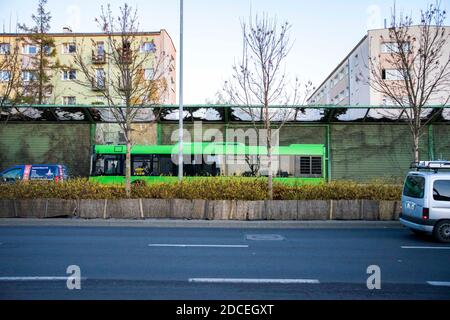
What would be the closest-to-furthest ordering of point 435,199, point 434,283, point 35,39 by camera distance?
point 434,283, point 435,199, point 35,39

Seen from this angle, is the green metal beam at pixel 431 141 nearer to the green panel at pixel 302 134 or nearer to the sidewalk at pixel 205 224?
the green panel at pixel 302 134

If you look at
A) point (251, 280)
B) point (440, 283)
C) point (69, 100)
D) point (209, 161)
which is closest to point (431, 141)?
point (209, 161)

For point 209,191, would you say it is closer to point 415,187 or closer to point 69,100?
point 415,187

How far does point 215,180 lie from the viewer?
14.3 meters

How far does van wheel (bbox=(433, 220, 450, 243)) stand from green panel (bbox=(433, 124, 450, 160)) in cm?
1781

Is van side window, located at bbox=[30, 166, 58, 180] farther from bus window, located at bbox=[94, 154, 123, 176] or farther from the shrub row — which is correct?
the shrub row

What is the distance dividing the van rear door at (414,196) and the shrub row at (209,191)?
2932mm

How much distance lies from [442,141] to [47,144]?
2741 centimetres

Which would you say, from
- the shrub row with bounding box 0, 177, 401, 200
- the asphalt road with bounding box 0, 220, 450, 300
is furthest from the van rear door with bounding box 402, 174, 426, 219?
the shrub row with bounding box 0, 177, 401, 200

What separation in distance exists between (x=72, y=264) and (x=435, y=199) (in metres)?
8.62

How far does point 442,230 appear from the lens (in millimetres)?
9250

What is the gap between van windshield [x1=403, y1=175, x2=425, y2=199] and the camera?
375 inches
